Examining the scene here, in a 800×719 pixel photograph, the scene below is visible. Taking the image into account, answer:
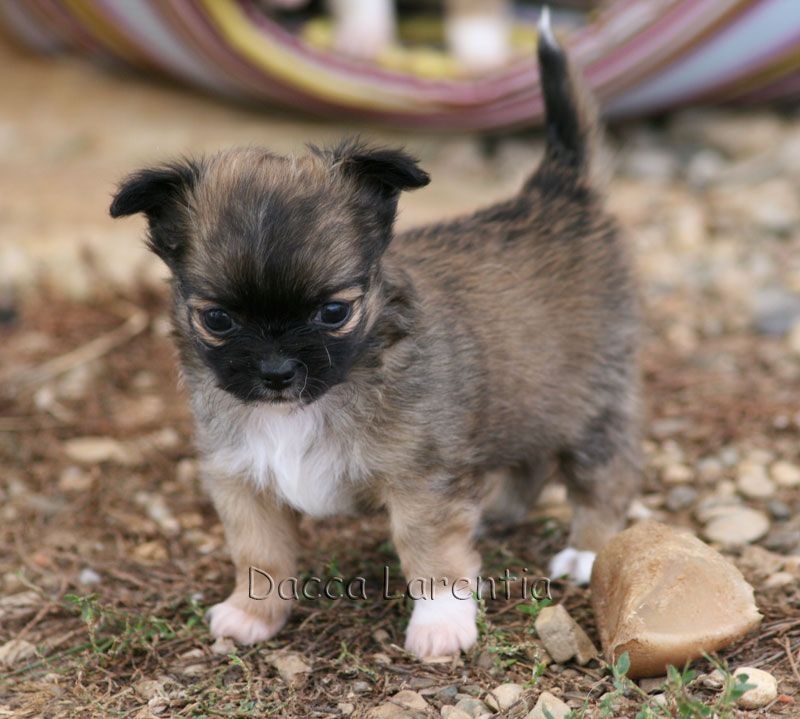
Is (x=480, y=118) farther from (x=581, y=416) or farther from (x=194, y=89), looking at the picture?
(x=581, y=416)

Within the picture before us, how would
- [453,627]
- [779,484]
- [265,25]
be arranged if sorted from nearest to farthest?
[453,627]
[779,484]
[265,25]

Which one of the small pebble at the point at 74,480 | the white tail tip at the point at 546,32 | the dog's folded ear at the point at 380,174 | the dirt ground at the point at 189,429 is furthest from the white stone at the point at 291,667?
the white tail tip at the point at 546,32

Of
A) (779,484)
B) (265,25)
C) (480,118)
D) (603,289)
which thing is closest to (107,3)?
(265,25)

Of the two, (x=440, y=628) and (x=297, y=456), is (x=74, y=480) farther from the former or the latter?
(x=440, y=628)

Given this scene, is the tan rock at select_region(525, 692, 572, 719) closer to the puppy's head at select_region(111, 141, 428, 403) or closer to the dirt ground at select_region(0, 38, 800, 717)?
the dirt ground at select_region(0, 38, 800, 717)

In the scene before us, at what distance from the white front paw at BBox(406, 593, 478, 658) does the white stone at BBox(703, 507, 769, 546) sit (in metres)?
0.96

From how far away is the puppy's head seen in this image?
284cm

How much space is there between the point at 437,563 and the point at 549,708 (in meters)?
0.55

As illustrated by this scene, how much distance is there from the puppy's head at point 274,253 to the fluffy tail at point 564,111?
1.05m

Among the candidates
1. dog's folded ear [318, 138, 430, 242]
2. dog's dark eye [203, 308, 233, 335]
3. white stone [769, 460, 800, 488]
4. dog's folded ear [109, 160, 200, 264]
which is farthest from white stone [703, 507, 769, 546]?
dog's folded ear [109, 160, 200, 264]

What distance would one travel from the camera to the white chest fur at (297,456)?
3.21 metres

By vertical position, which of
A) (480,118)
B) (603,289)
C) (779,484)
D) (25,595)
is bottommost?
(25,595)

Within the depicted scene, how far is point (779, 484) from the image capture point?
423cm

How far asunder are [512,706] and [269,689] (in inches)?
25.8
